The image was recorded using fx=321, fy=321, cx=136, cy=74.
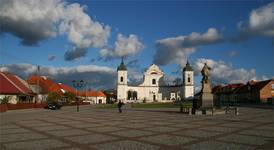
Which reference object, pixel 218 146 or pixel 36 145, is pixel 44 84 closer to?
pixel 36 145

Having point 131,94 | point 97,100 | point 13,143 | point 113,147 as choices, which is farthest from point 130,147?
point 97,100

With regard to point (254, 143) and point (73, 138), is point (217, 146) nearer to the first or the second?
point (254, 143)

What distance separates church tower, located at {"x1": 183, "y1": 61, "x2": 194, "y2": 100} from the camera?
119250 mm

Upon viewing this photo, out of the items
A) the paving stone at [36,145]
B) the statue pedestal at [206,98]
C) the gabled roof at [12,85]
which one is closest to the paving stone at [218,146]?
the paving stone at [36,145]

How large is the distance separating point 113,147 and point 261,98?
281 ft

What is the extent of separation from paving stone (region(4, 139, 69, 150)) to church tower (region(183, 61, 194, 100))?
107m

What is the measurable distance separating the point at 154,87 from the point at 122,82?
41.4 ft

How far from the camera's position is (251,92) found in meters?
97.0

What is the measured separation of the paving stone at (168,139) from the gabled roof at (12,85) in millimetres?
44271

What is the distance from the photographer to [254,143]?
39.3ft

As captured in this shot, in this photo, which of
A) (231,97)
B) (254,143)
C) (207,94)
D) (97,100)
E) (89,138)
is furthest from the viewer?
(97,100)

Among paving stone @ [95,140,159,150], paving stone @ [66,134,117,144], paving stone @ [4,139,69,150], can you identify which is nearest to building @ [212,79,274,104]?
paving stone @ [66,134,117,144]

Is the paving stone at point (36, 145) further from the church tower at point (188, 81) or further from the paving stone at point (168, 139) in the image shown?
the church tower at point (188, 81)

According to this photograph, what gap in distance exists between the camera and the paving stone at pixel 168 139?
1218cm
